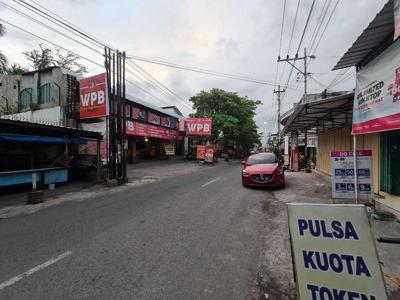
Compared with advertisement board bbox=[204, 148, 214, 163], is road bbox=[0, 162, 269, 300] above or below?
below

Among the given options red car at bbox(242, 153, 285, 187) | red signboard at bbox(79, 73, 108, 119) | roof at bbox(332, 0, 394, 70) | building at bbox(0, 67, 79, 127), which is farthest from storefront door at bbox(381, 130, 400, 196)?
building at bbox(0, 67, 79, 127)

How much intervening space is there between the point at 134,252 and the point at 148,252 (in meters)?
0.22

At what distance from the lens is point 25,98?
702 inches

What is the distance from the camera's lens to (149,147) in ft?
93.1

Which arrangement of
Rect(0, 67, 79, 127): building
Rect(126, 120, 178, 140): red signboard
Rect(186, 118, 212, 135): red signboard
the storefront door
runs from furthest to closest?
Rect(186, 118, 212, 135): red signboard, Rect(126, 120, 178, 140): red signboard, Rect(0, 67, 79, 127): building, the storefront door

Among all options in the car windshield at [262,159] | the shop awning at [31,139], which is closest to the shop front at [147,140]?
the shop awning at [31,139]

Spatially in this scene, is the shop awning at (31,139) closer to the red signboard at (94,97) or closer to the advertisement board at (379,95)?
the red signboard at (94,97)

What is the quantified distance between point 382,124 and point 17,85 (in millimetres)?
22223

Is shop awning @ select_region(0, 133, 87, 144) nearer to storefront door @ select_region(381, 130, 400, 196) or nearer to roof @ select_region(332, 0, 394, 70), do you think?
roof @ select_region(332, 0, 394, 70)

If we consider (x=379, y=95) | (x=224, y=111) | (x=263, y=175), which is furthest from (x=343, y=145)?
(x=224, y=111)

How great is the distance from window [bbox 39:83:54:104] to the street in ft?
40.9

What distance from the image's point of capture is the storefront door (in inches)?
251

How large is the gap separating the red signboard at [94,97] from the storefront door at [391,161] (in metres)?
11.4

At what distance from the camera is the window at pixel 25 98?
690 inches
